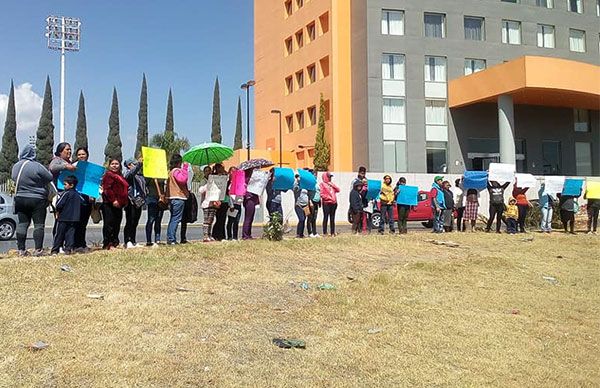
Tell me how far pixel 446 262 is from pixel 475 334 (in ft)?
14.2

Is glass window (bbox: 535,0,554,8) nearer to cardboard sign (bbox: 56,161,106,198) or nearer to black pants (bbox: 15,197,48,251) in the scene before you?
cardboard sign (bbox: 56,161,106,198)

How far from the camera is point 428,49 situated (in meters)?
32.9

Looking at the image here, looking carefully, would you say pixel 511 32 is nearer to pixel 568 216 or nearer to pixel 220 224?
pixel 568 216

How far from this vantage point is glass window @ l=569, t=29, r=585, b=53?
36.5 metres

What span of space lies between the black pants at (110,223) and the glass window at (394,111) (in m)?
24.4

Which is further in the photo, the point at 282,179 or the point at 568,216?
the point at 568,216

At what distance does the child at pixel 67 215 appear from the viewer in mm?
8734

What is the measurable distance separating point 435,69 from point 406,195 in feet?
68.4

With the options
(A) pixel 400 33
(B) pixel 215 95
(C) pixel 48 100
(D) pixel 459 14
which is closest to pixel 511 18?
(D) pixel 459 14

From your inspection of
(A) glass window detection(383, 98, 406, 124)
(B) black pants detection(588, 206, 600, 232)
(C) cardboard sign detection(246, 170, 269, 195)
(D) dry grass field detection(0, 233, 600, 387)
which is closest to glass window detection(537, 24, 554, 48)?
(A) glass window detection(383, 98, 406, 124)

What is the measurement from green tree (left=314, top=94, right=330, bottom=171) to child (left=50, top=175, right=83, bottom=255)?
24989 mm

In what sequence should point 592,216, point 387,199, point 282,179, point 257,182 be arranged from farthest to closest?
point 592,216 → point 387,199 → point 282,179 → point 257,182

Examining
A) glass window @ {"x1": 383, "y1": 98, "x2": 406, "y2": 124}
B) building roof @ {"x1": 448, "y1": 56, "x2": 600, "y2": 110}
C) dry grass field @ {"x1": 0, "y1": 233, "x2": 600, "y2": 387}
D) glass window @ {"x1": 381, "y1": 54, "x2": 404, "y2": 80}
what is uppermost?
glass window @ {"x1": 381, "y1": 54, "x2": 404, "y2": 80}

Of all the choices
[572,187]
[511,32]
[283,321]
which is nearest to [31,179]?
[283,321]
